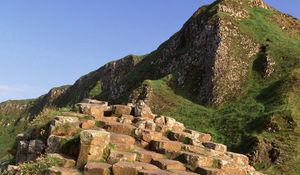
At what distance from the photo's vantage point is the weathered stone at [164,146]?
1580cm

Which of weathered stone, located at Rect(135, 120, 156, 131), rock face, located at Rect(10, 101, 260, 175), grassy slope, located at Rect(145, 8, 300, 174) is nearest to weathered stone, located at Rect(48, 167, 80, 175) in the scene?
rock face, located at Rect(10, 101, 260, 175)

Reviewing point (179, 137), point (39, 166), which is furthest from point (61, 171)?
point (179, 137)

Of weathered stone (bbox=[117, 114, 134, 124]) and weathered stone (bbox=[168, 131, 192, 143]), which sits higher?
weathered stone (bbox=[117, 114, 134, 124])

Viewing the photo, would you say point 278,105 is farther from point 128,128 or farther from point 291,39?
point 128,128

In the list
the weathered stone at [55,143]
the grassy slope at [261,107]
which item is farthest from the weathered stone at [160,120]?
the grassy slope at [261,107]

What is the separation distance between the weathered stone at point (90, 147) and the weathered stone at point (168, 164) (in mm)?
1854

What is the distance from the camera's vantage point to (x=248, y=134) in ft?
112

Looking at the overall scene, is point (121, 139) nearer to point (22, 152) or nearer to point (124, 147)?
point (124, 147)

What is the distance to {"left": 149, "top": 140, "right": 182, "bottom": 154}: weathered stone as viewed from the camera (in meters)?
15.8

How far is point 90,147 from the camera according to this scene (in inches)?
543

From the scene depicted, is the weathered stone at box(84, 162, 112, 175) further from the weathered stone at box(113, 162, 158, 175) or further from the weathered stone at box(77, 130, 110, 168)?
the weathered stone at box(77, 130, 110, 168)

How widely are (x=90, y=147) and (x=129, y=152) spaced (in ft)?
5.01

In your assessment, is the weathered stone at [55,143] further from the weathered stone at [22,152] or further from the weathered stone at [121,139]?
the weathered stone at [22,152]

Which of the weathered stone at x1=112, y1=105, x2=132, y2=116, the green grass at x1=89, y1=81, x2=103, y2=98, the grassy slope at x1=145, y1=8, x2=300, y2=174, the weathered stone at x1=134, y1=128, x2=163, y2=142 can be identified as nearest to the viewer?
the weathered stone at x1=134, y1=128, x2=163, y2=142
